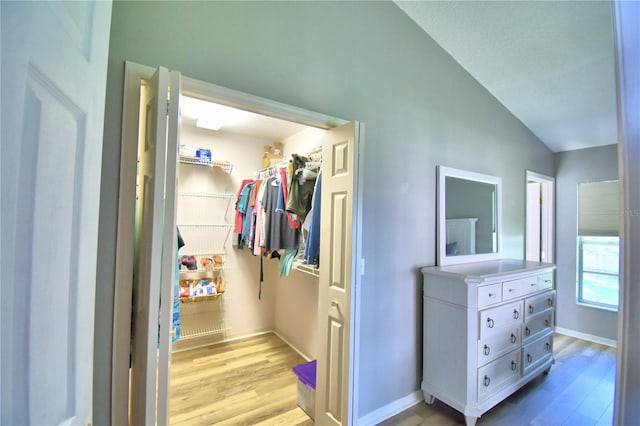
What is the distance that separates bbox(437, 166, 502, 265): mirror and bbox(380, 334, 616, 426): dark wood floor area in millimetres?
1108

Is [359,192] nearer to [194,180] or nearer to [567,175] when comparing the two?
[194,180]

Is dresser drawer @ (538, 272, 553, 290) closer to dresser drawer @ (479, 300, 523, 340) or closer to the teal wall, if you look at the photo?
dresser drawer @ (479, 300, 523, 340)

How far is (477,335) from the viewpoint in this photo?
190cm

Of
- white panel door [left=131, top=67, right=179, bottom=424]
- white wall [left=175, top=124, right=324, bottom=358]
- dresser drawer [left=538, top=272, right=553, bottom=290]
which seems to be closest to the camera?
white panel door [left=131, top=67, right=179, bottom=424]

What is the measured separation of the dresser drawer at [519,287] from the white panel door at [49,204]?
2.39 m

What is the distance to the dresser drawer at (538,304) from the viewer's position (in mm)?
2307

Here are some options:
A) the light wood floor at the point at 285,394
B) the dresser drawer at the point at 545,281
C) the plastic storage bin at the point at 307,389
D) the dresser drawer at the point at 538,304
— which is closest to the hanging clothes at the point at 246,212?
the light wood floor at the point at 285,394

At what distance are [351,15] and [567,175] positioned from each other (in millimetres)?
3579

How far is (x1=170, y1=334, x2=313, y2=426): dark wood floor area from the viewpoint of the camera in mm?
2027

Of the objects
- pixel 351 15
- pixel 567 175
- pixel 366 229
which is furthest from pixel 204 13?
pixel 567 175

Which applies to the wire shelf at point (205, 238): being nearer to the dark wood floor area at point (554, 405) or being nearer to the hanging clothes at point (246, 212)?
the hanging clothes at point (246, 212)

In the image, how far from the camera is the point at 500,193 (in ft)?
9.49

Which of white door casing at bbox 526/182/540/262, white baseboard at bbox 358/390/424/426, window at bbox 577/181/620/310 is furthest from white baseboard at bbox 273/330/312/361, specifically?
window at bbox 577/181/620/310

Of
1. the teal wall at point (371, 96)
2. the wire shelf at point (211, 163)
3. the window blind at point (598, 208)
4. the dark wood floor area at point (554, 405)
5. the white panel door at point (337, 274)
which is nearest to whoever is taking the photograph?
the teal wall at point (371, 96)
